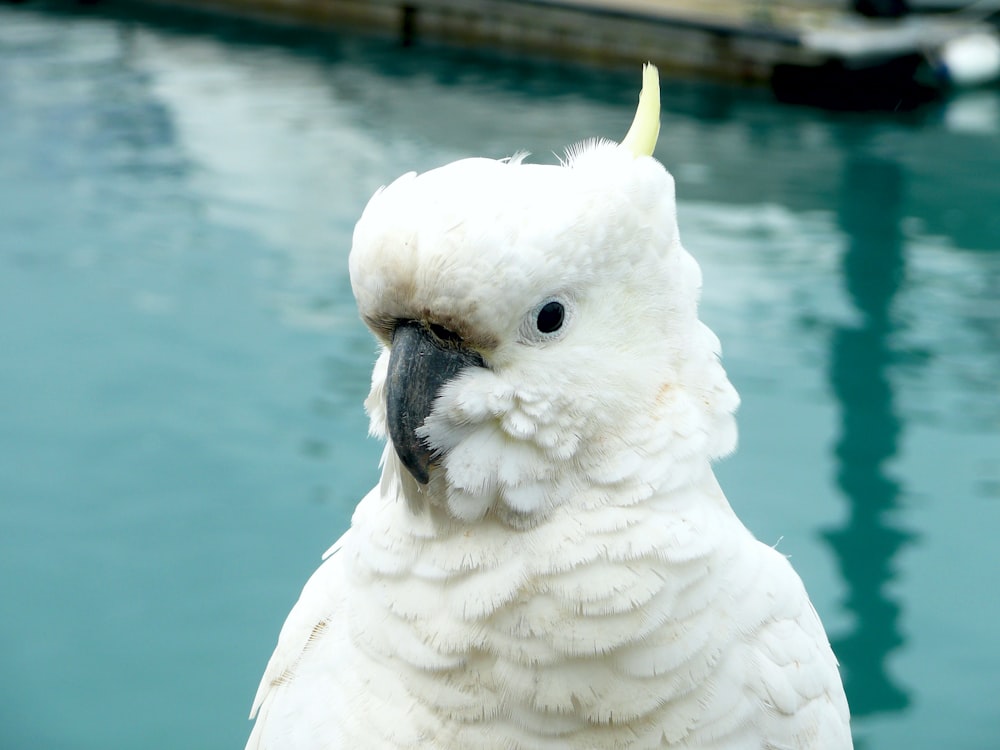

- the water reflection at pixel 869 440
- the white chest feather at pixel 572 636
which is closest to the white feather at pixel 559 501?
the white chest feather at pixel 572 636

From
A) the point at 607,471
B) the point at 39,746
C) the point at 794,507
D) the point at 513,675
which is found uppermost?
the point at 607,471

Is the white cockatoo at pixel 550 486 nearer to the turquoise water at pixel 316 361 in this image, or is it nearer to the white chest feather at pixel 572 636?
the white chest feather at pixel 572 636

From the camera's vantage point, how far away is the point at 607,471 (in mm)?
1348

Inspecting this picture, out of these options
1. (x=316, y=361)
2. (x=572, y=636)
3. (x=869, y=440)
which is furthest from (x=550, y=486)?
(x=316, y=361)

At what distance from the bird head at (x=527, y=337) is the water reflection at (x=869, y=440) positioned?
6.57 ft

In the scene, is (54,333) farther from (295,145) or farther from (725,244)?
(725,244)

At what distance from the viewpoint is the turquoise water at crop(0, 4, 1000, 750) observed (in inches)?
126

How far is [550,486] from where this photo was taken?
1.35m

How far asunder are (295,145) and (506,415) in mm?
5381

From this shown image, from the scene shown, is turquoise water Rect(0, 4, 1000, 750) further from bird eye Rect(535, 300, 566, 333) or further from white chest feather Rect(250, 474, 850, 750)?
bird eye Rect(535, 300, 566, 333)

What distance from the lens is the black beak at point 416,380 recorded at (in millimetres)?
1314

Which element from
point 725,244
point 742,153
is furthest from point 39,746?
point 742,153

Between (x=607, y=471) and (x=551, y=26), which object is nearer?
(x=607, y=471)

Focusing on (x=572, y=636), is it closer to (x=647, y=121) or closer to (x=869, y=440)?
(x=647, y=121)
